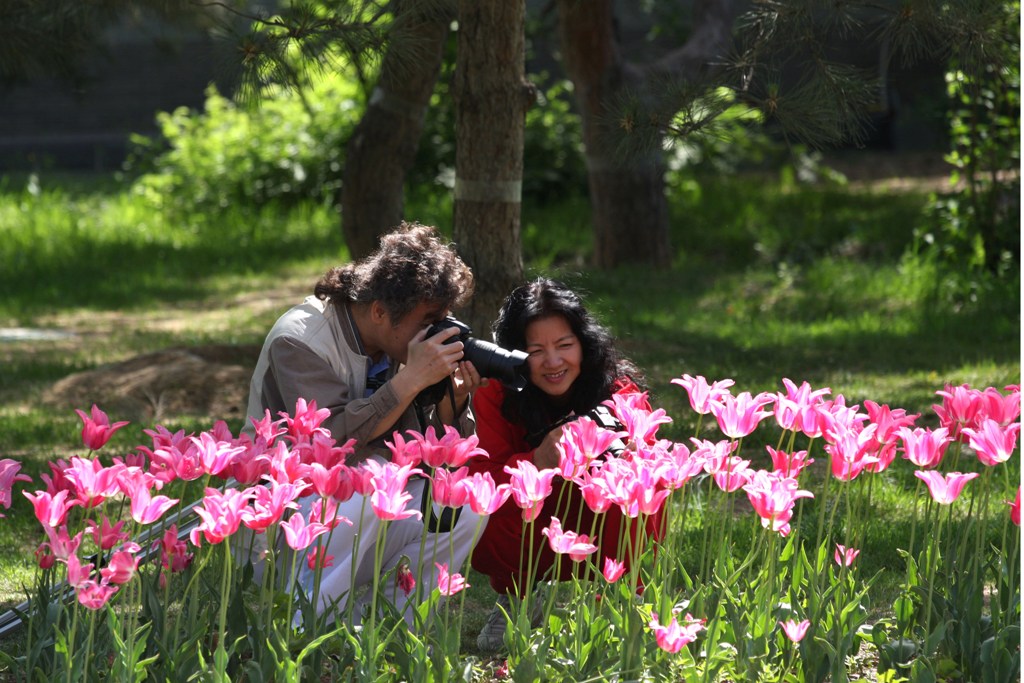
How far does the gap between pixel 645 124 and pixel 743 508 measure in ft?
4.94

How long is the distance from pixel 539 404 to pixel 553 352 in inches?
8.0

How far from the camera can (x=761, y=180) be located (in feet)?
46.3

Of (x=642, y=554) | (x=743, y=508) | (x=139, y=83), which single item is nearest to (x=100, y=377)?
(x=743, y=508)

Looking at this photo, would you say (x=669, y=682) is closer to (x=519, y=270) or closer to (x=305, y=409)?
(x=305, y=409)

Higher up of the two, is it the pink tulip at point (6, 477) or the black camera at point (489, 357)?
the black camera at point (489, 357)

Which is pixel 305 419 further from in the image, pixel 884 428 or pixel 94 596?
pixel 884 428

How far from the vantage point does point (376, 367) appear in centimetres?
352

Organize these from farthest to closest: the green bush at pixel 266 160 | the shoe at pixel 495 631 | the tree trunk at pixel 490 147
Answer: the green bush at pixel 266 160 < the tree trunk at pixel 490 147 < the shoe at pixel 495 631

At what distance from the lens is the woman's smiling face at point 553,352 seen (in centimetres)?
356

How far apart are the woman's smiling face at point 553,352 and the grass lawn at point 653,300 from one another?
0.65 m

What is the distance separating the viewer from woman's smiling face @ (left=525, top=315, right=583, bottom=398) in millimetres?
3561

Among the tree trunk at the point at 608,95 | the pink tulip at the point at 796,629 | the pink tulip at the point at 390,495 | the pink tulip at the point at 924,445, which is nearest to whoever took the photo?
the pink tulip at the point at 390,495

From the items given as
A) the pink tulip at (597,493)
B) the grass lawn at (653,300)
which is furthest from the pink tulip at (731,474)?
the grass lawn at (653,300)

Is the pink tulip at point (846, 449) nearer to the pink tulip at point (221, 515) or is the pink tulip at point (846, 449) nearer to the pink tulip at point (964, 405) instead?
the pink tulip at point (964, 405)
